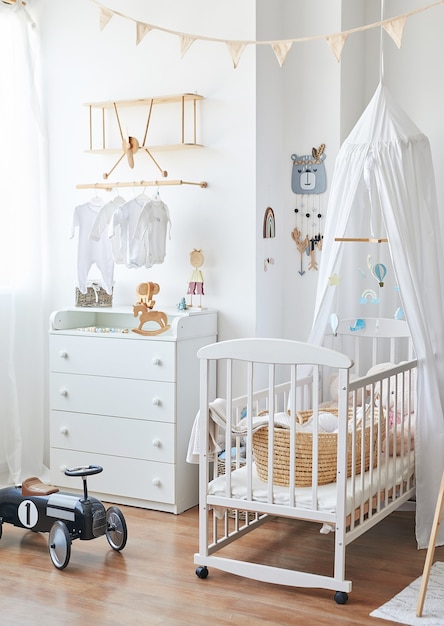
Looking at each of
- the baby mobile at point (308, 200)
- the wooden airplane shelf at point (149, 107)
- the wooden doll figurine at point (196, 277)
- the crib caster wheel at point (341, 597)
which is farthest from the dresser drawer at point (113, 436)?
the wooden airplane shelf at point (149, 107)

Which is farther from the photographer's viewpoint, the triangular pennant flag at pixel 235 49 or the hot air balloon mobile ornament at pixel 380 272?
the hot air balloon mobile ornament at pixel 380 272

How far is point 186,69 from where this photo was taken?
4.31 meters

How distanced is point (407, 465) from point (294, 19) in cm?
225

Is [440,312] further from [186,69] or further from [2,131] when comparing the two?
[2,131]

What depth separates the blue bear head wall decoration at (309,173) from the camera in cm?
432

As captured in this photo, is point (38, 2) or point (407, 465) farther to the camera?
point (38, 2)

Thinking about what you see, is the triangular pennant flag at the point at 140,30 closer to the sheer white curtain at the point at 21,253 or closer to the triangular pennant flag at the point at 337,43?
the triangular pennant flag at the point at 337,43

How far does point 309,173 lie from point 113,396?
4.81 ft

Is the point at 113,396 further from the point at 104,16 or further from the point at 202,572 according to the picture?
the point at 104,16

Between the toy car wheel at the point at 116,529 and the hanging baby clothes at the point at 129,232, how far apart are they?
127 cm

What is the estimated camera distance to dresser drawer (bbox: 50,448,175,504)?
4.03 m

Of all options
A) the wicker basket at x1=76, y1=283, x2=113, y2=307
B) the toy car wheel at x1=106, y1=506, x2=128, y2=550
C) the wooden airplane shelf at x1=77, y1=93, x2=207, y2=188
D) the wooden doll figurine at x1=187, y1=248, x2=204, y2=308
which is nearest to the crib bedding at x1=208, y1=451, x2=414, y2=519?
the toy car wheel at x1=106, y1=506, x2=128, y2=550

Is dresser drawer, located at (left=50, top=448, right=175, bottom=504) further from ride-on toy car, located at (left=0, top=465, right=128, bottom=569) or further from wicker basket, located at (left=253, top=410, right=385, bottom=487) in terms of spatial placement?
wicker basket, located at (left=253, top=410, right=385, bottom=487)

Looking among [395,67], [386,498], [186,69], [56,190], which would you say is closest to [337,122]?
[395,67]
